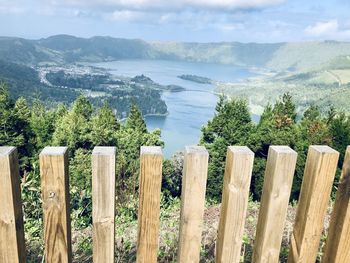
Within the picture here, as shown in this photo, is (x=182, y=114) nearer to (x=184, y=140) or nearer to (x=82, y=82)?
(x=184, y=140)

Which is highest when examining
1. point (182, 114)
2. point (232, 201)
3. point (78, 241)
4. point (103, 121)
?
point (232, 201)

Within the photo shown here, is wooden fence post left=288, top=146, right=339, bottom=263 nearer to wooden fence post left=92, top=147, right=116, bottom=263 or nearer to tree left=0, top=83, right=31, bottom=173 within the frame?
wooden fence post left=92, top=147, right=116, bottom=263

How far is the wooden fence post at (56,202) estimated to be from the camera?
105 centimetres


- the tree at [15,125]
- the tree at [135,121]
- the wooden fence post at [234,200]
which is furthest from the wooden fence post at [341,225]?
the tree at [135,121]

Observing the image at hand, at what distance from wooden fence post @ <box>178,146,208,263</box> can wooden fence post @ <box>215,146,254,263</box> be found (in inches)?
3.3

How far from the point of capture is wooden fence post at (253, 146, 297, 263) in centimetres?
116

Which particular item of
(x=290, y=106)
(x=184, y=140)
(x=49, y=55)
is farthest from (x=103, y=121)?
(x=49, y=55)

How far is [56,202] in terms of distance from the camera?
110 cm

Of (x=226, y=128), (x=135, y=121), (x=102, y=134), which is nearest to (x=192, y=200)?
(x=102, y=134)

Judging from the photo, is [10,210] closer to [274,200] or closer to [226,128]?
[274,200]

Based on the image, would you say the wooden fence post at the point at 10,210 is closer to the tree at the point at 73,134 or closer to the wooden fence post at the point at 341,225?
the wooden fence post at the point at 341,225

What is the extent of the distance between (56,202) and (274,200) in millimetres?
699

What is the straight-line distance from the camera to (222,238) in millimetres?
1244

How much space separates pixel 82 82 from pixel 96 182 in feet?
371
